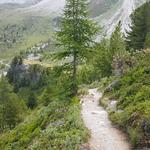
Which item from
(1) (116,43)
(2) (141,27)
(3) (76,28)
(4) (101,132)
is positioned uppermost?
(2) (141,27)

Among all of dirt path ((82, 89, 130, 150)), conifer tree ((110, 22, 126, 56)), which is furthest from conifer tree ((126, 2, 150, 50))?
dirt path ((82, 89, 130, 150))

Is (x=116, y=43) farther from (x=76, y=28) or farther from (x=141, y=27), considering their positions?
(x=76, y=28)

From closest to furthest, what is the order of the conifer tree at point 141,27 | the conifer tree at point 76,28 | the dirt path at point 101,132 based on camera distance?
the dirt path at point 101,132 → the conifer tree at point 76,28 → the conifer tree at point 141,27

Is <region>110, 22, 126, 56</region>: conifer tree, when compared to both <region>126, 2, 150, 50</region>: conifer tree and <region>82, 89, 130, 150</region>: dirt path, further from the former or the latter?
<region>82, 89, 130, 150</region>: dirt path

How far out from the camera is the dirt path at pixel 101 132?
2394cm

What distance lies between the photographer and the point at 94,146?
78.1ft

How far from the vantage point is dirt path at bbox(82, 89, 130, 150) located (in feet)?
78.5

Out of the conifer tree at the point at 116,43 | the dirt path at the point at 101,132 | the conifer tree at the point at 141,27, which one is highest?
the conifer tree at the point at 141,27

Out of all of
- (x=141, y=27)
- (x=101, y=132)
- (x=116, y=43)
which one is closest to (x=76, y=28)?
(x=101, y=132)

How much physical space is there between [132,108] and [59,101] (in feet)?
48.8

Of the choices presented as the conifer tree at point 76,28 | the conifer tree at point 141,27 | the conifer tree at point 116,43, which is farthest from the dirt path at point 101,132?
the conifer tree at point 141,27

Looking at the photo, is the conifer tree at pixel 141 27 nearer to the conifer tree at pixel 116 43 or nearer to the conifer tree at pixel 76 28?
the conifer tree at pixel 116 43

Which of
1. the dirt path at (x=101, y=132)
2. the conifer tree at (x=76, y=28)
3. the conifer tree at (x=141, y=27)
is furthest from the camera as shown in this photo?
the conifer tree at (x=141, y=27)

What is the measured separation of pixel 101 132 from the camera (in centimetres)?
2695
